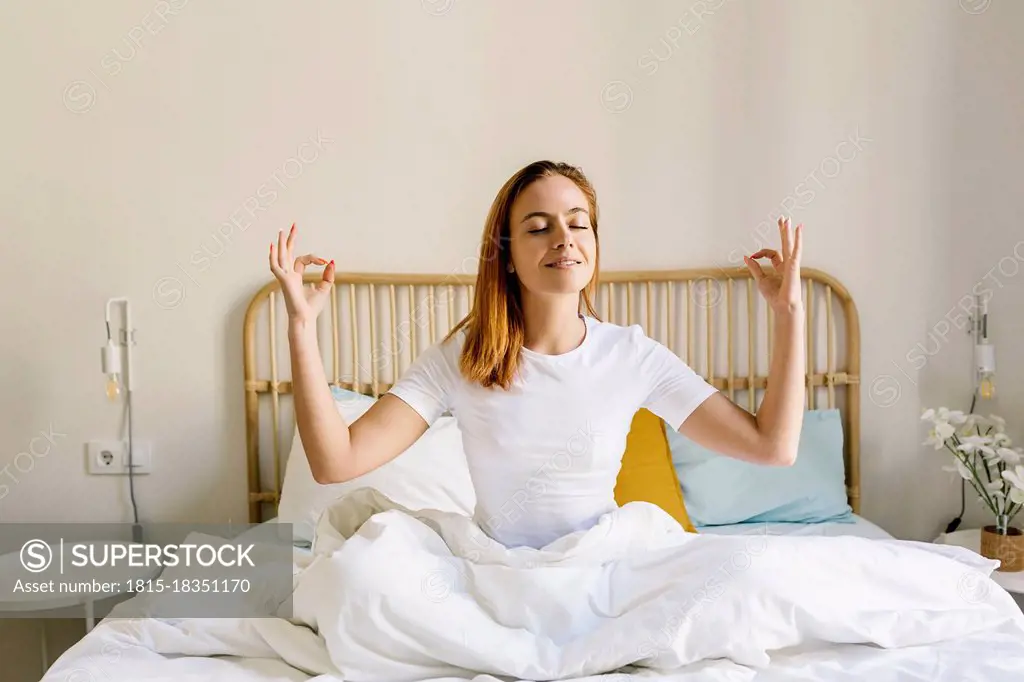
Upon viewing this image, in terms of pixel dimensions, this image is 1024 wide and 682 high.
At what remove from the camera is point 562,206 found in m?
1.47

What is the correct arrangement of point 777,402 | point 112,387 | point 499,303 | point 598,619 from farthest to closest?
1. point 112,387
2. point 499,303
3. point 777,402
4. point 598,619

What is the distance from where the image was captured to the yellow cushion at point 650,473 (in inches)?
80.4

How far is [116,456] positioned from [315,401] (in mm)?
1289

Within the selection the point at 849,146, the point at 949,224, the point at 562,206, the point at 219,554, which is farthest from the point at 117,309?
the point at 949,224

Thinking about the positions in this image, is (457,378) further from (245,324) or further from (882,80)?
(882,80)

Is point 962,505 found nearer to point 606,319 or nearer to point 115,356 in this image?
point 606,319

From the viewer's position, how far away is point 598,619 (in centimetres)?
126

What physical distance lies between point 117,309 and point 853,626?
6.28ft

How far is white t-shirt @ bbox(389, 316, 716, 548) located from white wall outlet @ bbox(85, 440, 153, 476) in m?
1.19

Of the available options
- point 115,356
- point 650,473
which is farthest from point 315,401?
point 115,356

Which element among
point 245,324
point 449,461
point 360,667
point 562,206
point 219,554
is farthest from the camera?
point 245,324

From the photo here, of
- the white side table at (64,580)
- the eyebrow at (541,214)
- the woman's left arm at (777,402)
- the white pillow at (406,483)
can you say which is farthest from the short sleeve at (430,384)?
the white side table at (64,580)

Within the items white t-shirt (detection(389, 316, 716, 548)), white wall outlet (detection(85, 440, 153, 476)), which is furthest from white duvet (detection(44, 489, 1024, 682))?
white wall outlet (detection(85, 440, 153, 476))

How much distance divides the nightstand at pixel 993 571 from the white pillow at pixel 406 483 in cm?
118
